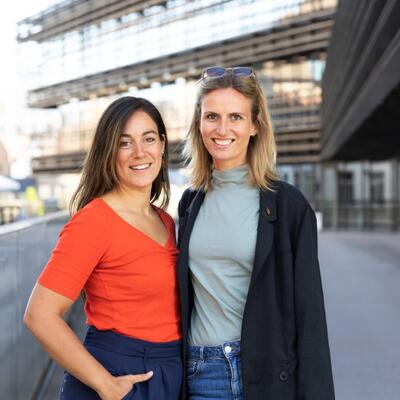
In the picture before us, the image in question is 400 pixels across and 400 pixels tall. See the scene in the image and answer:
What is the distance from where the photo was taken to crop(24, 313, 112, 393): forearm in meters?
1.91

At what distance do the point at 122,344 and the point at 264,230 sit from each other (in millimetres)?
551

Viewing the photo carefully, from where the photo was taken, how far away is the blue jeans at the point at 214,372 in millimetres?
2225

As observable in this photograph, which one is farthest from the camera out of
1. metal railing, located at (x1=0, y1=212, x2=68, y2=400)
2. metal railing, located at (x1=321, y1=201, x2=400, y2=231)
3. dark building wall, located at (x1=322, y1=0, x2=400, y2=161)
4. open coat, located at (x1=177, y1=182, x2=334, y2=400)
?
metal railing, located at (x1=321, y1=201, x2=400, y2=231)

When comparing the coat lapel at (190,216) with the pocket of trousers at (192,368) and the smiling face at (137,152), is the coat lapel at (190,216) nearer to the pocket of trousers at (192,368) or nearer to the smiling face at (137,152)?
the smiling face at (137,152)

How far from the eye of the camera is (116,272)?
6.75 feet

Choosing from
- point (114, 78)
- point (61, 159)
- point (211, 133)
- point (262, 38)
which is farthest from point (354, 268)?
point (61, 159)

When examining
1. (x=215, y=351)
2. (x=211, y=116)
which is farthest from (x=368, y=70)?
(x=215, y=351)

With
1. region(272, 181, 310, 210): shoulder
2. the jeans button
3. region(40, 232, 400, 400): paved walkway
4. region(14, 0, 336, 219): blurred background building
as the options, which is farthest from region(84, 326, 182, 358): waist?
region(14, 0, 336, 219): blurred background building

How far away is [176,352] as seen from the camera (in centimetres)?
221

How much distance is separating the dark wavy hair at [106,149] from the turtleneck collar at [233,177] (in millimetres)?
299

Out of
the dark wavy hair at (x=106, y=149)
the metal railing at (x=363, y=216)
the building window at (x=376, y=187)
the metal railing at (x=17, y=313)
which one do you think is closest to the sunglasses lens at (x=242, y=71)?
the dark wavy hair at (x=106, y=149)

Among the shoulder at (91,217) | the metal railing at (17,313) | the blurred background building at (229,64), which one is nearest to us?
the shoulder at (91,217)

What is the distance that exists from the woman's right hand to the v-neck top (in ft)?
0.44

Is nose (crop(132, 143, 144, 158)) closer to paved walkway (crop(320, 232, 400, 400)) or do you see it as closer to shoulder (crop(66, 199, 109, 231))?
shoulder (crop(66, 199, 109, 231))
